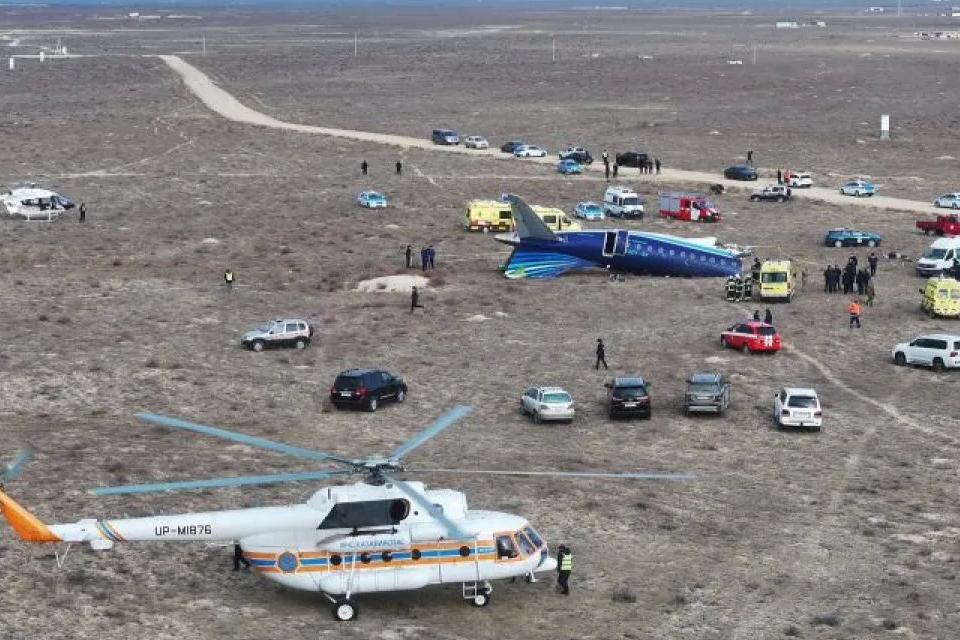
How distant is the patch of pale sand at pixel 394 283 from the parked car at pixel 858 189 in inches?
1406

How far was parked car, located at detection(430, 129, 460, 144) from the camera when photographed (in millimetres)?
122688

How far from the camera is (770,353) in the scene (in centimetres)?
5538

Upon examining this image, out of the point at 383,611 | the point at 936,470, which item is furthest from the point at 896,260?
the point at 383,611

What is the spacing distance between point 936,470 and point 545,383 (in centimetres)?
1377

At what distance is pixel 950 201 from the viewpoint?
89.7 meters

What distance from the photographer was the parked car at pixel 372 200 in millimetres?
91312

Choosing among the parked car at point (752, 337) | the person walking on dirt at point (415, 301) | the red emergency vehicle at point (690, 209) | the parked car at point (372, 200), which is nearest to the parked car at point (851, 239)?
the red emergency vehicle at point (690, 209)

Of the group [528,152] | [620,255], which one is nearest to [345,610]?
[620,255]

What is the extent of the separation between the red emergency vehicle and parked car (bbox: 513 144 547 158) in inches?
1138

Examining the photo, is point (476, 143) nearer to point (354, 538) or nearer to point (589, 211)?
point (589, 211)

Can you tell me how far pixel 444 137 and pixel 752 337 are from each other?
70.5 meters

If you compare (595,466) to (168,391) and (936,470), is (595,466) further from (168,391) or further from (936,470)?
(168,391)

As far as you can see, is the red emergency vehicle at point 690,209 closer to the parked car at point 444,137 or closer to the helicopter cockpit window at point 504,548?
the parked car at point 444,137

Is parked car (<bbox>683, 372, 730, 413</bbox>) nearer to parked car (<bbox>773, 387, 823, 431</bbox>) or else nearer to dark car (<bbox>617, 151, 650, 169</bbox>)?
parked car (<bbox>773, 387, 823, 431</bbox>)
